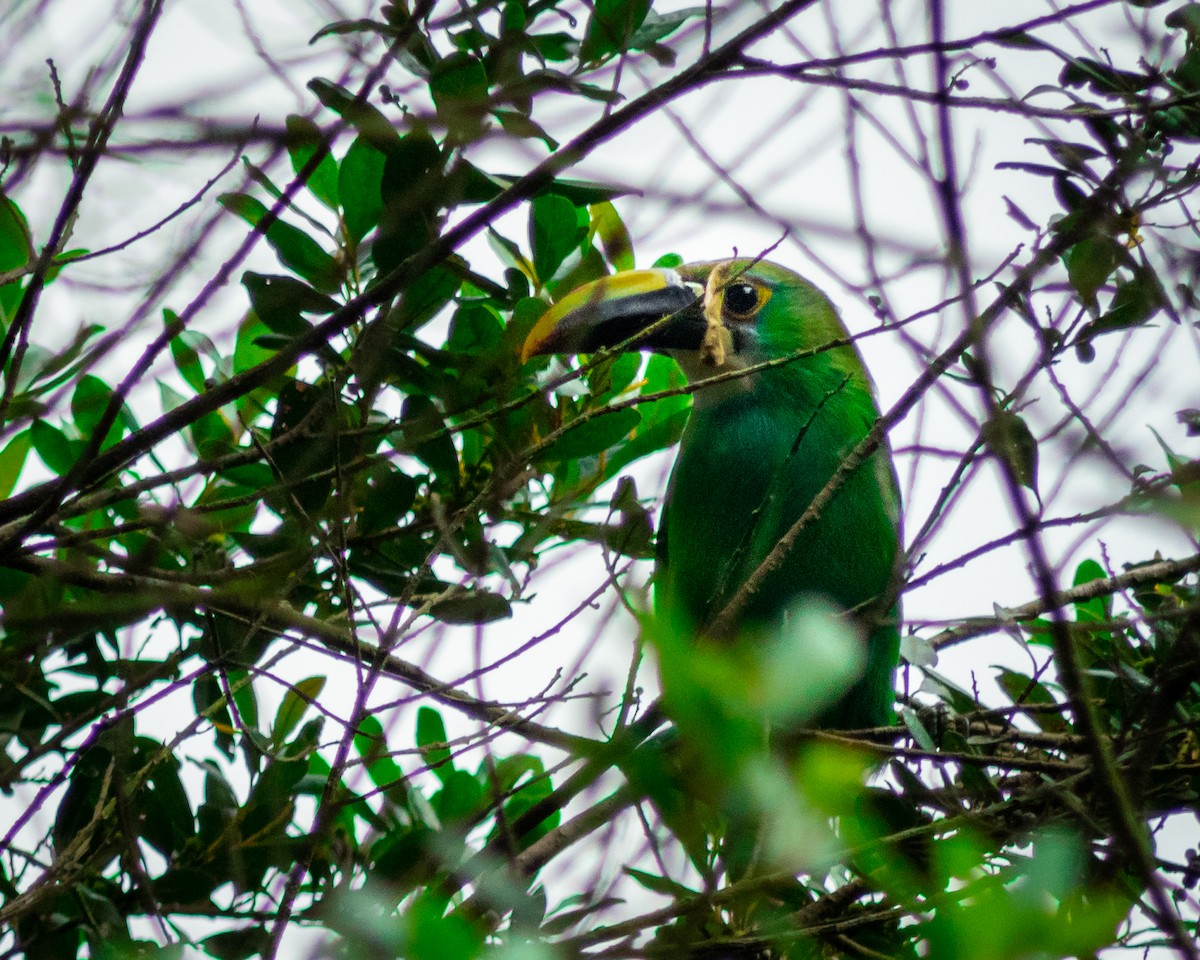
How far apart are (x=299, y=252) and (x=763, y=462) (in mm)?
1582

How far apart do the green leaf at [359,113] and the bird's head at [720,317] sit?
40.2 inches

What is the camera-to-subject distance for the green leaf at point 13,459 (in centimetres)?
285

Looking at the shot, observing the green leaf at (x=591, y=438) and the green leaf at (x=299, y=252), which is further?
the green leaf at (x=591, y=438)

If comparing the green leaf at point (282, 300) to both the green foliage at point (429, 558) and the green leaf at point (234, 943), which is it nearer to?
the green foliage at point (429, 558)

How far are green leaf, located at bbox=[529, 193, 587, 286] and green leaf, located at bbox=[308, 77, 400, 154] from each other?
501mm

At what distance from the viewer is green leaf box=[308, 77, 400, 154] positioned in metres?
1.57

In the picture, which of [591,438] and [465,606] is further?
[591,438]

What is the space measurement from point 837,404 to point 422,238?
1689mm

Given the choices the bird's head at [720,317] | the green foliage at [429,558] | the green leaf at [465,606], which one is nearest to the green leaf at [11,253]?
the green foliage at [429,558]

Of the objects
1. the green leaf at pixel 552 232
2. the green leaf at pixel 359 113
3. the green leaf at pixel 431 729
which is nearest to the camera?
the green leaf at pixel 359 113

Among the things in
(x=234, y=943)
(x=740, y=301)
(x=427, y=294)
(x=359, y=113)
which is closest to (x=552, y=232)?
(x=427, y=294)

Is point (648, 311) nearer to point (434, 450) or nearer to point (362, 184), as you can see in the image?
point (434, 450)

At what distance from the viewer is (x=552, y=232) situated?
280 centimetres

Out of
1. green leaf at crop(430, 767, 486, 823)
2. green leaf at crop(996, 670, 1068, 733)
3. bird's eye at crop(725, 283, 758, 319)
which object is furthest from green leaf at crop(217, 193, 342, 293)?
green leaf at crop(996, 670, 1068, 733)
